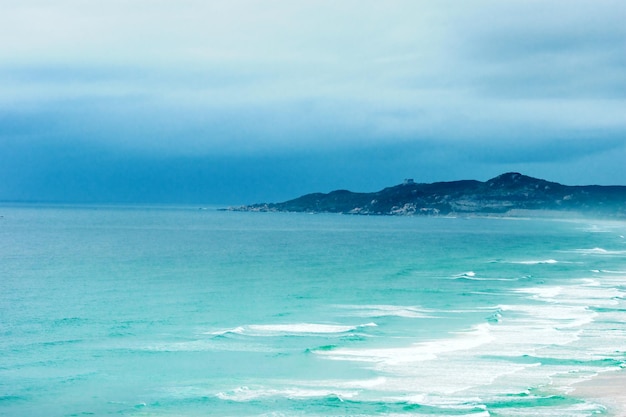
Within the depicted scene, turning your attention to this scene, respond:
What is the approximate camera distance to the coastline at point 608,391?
17.0 m

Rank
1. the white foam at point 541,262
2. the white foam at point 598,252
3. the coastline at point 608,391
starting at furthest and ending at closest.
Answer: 1. the white foam at point 598,252
2. the white foam at point 541,262
3. the coastline at point 608,391

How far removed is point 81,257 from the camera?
61594mm

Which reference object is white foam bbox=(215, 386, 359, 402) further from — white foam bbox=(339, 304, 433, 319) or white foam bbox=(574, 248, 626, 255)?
white foam bbox=(574, 248, 626, 255)

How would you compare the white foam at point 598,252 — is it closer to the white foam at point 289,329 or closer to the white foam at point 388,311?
the white foam at point 388,311

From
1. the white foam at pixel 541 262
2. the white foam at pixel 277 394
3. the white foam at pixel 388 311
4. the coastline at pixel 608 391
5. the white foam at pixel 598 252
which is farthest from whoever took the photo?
the white foam at pixel 598 252

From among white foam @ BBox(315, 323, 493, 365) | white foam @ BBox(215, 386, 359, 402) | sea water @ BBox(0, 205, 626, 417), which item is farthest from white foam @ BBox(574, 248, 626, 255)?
white foam @ BBox(215, 386, 359, 402)

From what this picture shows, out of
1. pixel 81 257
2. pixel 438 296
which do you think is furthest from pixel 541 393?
pixel 81 257

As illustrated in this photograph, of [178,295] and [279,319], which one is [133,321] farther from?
[178,295]

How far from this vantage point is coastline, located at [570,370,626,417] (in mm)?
17000

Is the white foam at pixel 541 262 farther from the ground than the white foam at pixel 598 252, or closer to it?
closer to it

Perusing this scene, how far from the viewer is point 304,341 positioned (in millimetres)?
24938

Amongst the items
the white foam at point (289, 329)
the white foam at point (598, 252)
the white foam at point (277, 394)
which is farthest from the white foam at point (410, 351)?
the white foam at point (598, 252)

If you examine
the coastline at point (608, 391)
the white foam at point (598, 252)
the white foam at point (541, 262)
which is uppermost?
the white foam at point (598, 252)

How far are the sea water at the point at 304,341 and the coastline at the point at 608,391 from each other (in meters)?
0.37
